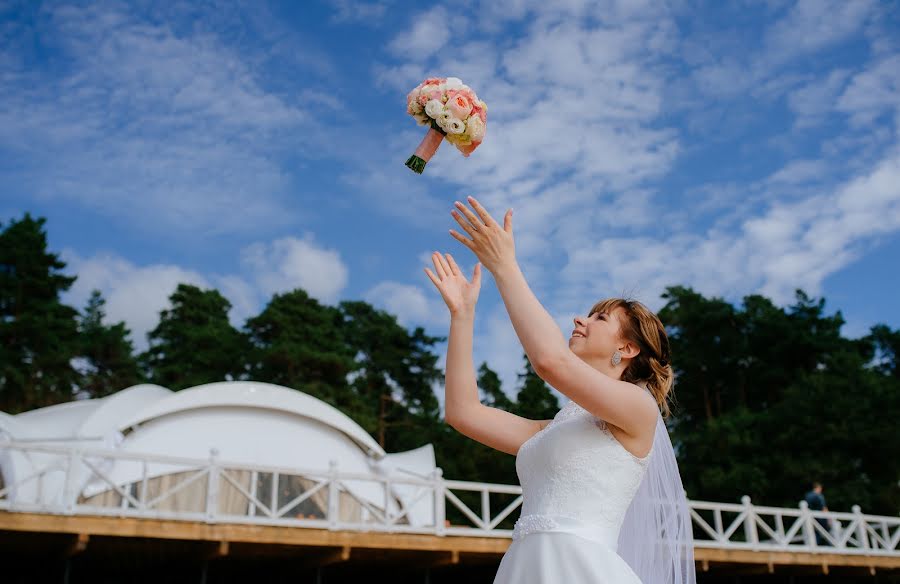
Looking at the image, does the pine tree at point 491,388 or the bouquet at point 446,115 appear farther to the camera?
the pine tree at point 491,388

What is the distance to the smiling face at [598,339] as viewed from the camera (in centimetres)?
283

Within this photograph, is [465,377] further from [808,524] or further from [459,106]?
[808,524]

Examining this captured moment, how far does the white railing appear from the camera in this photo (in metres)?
10.5

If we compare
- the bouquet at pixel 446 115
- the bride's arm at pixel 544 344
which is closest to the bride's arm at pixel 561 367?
the bride's arm at pixel 544 344

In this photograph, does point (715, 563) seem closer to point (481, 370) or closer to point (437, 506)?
point (437, 506)

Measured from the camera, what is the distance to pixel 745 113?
11.3 meters

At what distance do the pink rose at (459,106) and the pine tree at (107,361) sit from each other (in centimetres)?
3751

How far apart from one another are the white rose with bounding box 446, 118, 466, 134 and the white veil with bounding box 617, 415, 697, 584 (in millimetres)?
1429

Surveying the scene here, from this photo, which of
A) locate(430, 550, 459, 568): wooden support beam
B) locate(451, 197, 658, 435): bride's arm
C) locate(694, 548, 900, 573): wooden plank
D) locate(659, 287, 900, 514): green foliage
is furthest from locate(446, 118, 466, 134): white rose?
locate(659, 287, 900, 514): green foliage

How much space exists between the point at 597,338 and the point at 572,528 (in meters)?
0.67

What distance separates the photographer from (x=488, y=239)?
8.23 feet

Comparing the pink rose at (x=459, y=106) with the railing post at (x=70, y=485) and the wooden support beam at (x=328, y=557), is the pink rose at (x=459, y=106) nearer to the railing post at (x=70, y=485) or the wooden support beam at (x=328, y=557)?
the railing post at (x=70, y=485)

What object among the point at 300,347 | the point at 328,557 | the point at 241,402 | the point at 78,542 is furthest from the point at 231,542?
the point at 300,347

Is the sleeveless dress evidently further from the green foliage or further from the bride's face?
the green foliage
